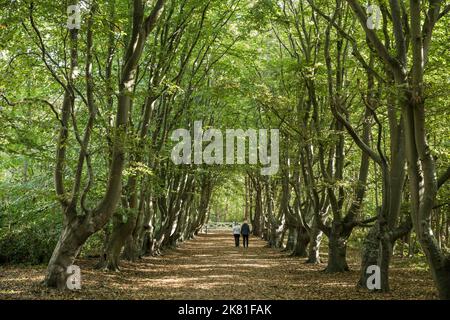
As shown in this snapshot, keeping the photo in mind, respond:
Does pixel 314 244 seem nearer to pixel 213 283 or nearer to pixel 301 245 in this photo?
pixel 301 245

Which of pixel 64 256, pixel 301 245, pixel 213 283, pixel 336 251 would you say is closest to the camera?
pixel 64 256

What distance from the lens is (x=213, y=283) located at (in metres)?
14.1

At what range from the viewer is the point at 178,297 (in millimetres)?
11211

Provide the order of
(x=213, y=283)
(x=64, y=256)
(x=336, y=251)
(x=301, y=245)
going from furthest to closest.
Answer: (x=301, y=245) → (x=336, y=251) → (x=213, y=283) → (x=64, y=256)

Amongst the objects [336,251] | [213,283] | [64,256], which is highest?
[64,256]

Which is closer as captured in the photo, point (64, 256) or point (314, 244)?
point (64, 256)

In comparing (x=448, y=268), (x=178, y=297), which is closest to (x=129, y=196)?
A: (x=178, y=297)

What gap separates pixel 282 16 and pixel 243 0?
3.29 m

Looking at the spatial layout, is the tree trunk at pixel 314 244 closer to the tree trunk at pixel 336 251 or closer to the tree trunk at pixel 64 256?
the tree trunk at pixel 336 251

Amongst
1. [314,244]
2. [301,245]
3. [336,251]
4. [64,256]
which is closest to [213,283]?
[64,256]

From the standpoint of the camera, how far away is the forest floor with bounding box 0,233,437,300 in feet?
37.4

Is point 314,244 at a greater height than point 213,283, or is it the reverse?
point 314,244

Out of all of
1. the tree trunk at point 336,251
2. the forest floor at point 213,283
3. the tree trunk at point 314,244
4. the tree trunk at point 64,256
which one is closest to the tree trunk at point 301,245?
the tree trunk at point 314,244
